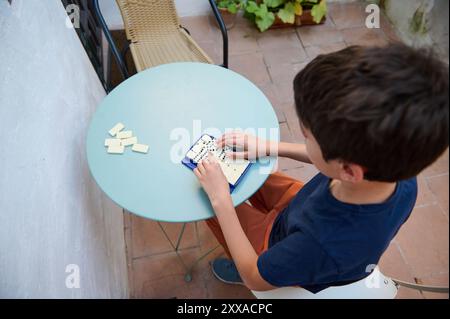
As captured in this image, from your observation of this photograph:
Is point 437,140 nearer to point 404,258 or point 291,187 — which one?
point 291,187

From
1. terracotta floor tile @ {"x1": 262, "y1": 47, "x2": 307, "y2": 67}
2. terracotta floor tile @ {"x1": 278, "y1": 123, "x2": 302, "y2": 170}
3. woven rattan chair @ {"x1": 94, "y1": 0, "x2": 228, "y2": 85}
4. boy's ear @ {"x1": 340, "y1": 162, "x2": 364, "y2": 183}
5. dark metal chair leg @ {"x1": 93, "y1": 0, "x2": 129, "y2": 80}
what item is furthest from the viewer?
terracotta floor tile @ {"x1": 262, "y1": 47, "x2": 307, "y2": 67}

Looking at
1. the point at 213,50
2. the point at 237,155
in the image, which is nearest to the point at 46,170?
the point at 237,155

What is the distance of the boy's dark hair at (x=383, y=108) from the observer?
577 mm

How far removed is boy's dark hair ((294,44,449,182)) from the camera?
58 cm

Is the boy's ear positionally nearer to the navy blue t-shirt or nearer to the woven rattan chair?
the navy blue t-shirt

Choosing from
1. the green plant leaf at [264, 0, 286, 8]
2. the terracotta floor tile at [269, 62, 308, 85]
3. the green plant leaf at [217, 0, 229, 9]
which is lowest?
the terracotta floor tile at [269, 62, 308, 85]

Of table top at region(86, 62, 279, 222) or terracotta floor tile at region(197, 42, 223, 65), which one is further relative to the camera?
terracotta floor tile at region(197, 42, 223, 65)

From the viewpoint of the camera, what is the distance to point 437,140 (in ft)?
1.98

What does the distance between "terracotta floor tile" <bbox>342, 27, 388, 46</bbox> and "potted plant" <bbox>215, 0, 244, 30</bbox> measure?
919mm

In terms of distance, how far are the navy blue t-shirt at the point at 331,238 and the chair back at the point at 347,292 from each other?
0.44ft

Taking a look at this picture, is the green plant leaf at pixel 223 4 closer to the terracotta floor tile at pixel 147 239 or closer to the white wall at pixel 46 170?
the white wall at pixel 46 170

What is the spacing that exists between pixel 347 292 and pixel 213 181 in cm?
55

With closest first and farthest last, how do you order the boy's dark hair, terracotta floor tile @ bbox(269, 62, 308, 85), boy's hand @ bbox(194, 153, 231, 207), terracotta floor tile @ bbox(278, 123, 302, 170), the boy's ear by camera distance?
the boy's dark hair
the boy's ear
boy's hand @ bbox(194, 153, 231, 207)
terracotta floor tile @ bbox(278, 123, 302, 170)
terracotta floor tile @ bbox(269, 62, 308, 85)

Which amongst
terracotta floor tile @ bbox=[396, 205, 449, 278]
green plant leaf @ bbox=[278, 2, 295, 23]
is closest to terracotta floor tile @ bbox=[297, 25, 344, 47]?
green plant leaf @ bbox=[278, 2, 295, 23]
